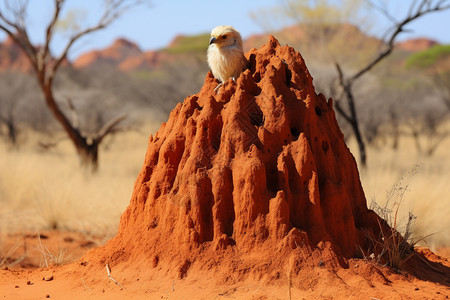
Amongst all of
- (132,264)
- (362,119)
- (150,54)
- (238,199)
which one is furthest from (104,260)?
(150,54)

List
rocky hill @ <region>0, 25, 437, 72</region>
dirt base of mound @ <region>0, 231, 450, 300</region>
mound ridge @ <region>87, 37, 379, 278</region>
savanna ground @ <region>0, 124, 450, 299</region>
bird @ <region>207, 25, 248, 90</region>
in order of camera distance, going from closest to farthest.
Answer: dirt base of mound @ <region>0, 231, 450, 300</region>, mound ridge @ <region>87, 37, 379, 278</region>, bird @ <region>207, 25, 248, 90</region>, savanna ground @ <region>0, 124, 450, 299</region>, rocky hill @ <region>0, 25, 437, 72</region>

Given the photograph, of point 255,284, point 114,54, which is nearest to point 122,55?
point 114,54

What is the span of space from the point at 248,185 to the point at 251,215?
7.6 inches

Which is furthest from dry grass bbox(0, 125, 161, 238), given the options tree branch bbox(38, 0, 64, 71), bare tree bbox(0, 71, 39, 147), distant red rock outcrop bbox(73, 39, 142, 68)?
distant red rock outcrop bbox(73, 39, 142, 68)

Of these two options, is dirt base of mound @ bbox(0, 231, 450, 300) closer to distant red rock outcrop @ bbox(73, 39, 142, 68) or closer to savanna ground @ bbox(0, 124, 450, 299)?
savanna ground @ bbox(0, 124, 450, 299)

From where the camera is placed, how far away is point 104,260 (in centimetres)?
364

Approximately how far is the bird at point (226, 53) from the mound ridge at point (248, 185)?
12 centimetres

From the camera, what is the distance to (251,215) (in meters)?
3.27

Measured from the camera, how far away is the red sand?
10.3 ft

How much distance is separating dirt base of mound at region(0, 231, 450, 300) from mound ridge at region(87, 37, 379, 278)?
0.31 feet

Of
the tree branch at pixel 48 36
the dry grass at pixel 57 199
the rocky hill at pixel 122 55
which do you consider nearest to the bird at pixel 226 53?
the dry grass at pixel 57 199

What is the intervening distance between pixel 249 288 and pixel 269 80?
145 centimetres

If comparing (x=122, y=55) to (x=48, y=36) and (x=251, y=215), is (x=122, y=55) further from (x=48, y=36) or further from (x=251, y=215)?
(x=251, y=215)

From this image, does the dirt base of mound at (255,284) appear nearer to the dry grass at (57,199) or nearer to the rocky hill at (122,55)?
the dry grass at (57,199)
